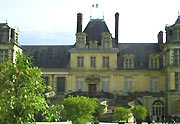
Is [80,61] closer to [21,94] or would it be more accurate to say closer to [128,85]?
[128,85]

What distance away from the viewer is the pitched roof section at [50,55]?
38188mm

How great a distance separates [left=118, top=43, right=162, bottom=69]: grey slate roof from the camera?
37844 millimetres

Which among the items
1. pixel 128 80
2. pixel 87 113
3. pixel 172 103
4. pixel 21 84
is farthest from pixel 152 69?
pixel 21 84

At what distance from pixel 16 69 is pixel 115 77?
27.5 meters

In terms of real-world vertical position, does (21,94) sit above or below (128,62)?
below

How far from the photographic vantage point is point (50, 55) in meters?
39.4

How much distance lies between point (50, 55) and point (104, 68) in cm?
632

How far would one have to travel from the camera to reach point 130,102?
33.8m

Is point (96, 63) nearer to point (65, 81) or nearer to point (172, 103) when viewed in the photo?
point (65, 81)

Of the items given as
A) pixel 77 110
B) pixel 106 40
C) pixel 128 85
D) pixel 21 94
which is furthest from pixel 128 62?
pixel 21 94

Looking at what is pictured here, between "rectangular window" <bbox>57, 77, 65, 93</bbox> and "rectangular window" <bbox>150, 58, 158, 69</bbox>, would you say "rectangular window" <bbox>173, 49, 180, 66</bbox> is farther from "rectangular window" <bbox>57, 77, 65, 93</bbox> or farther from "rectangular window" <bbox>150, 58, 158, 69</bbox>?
"rectangular window" <bbox>57, 77, 65, 93</bbox>

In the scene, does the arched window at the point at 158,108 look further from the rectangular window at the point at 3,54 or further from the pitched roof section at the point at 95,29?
the rectangular window at the point at 3,54

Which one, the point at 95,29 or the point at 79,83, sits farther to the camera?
the point at 95,29

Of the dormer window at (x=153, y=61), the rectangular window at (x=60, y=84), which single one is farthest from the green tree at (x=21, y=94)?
the dormer window at (x=153, y=61)
